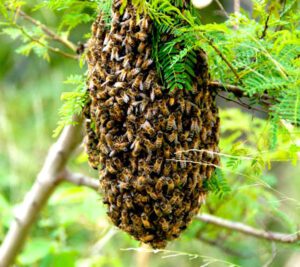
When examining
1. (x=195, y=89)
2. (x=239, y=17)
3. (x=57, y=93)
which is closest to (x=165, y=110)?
(x=195, y=89)

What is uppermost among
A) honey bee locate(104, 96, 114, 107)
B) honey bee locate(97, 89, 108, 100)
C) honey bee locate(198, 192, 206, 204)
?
honey bee locate(97, 89, 108, 100)

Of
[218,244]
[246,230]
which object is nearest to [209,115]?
[246,230]

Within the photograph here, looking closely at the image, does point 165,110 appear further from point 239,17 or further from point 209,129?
point 239,17

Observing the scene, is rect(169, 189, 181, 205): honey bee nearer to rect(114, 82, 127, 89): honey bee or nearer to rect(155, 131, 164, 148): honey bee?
rect(155, 131, 164, 148): honey bee

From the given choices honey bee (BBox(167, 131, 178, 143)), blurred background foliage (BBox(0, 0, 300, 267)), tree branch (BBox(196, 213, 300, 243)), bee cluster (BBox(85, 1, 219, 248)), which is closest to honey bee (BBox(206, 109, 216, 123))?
bee cluster (BBox(85, 1, 219, 248))

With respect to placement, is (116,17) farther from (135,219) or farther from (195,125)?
(135,219)

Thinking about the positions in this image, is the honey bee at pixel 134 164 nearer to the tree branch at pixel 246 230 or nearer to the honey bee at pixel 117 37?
the honey bee at pixel 117 37
